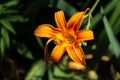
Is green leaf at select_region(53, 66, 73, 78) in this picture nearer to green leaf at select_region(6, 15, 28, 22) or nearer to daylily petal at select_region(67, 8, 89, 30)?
green leaf at select_region(6, 15, 28, 22)

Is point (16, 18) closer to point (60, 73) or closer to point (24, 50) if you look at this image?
point (24, 50)

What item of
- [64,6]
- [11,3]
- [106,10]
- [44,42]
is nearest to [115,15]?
[106,10]

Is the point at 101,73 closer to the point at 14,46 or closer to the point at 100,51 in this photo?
the point at 100,51

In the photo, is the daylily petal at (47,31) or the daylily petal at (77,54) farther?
the daylily petal at (47,31)

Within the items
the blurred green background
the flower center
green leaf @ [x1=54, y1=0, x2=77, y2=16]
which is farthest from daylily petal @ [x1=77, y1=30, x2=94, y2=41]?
green leaf @ [x1=54, y1=0, x2=77, y2=16]

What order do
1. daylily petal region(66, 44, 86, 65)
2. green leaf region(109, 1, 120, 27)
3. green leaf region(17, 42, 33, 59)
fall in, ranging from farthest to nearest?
green leaf region(17, 42, 33, 59), green leaf region(109, 1, 120, 27), daylily petal region(66, 44, 86, 65)

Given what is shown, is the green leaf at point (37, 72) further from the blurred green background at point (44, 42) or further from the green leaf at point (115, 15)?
the green leaf at point (115, 15)

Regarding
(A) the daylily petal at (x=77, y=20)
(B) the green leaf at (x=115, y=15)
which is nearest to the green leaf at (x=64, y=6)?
(B) the green leaf at (x=115, y=15)

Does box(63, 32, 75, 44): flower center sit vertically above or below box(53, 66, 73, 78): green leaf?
above
